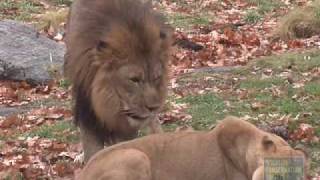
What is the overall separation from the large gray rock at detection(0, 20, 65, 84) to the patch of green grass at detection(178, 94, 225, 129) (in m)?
3.37

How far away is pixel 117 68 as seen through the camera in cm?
759

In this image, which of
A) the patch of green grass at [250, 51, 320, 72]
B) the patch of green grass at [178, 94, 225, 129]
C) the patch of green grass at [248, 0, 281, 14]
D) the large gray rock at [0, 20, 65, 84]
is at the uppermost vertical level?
the patch of green grass at [178, 94, 225, 129]

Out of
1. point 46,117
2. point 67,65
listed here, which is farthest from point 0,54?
point 67,65

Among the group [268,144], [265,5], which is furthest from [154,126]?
[265,5]

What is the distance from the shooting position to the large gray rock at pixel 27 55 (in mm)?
14883

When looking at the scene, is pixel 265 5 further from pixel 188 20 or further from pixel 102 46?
pixel 102 46

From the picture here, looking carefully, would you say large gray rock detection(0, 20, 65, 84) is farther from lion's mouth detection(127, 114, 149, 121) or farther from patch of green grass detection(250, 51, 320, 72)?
lion's mouth detection(127, 114, 149, 121)

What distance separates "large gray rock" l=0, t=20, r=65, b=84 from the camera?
14883 mm

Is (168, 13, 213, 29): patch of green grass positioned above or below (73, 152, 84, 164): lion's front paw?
below

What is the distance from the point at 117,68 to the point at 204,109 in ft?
13.0

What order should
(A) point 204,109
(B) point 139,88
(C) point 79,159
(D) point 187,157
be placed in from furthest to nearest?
(A) point 204,109
(C) point 79,159
(B) point 139,88
(D) point 187,157

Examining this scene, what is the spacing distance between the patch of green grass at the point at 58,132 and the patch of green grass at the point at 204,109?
141 cm

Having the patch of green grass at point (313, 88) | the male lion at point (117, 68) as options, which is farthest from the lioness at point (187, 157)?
the patch of green grass at point (313, 88)

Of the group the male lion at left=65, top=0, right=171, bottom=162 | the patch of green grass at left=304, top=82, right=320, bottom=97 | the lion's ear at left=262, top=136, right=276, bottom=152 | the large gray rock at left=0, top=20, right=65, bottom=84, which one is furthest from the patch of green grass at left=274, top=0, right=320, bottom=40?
the lion's ear at left=262, top=136, right=276, bottom=152
